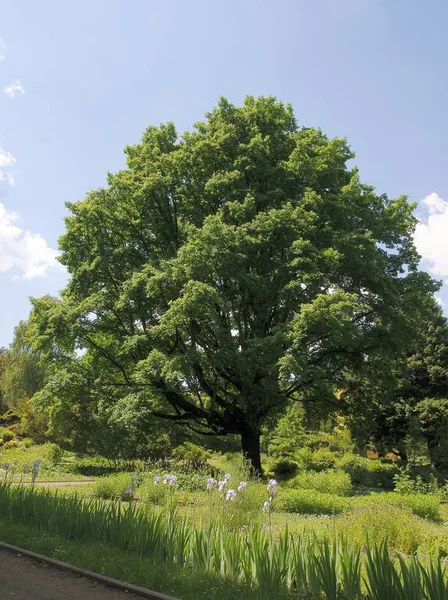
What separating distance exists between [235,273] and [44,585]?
13.9 m

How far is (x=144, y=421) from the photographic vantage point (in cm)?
1966

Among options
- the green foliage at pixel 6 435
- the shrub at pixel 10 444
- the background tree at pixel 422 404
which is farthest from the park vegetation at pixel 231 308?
the green foliage at pixel 6 435

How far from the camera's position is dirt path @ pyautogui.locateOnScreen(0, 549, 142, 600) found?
498 cm

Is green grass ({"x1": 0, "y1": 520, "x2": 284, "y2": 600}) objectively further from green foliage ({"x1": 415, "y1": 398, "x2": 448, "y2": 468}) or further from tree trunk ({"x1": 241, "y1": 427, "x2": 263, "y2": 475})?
green foliage ({"x1": 415, "y1": 398, "x2": 448, "y2": 468})

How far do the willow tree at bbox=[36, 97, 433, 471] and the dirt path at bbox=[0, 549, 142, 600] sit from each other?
35.5ft

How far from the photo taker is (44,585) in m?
5.30

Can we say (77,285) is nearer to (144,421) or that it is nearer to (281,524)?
(144,421)

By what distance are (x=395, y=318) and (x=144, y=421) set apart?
34.9 ft

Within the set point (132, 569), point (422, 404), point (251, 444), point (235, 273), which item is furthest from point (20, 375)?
point (132, 569)

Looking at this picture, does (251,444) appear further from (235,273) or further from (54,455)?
(54,455)

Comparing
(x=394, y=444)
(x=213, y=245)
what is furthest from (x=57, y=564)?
(x=394, y=444)

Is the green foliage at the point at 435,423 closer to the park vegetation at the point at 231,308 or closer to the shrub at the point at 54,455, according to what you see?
the park vegetation at the point at 231,308

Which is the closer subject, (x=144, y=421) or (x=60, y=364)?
(x=144, y=421)

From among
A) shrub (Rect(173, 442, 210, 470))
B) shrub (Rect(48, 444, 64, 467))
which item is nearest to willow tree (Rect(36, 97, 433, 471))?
shrub (Rect(173, 442, 210, 470))
